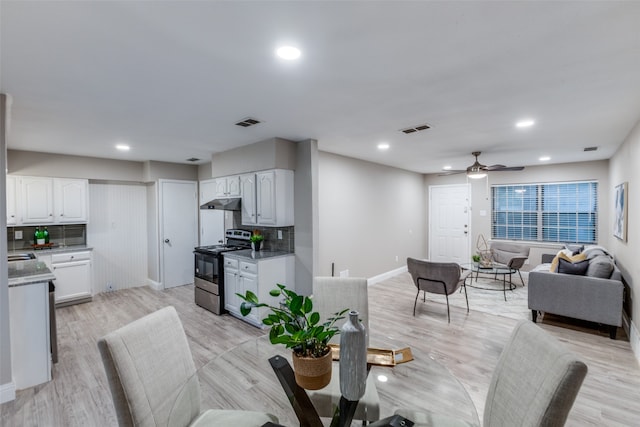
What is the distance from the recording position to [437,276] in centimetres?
404

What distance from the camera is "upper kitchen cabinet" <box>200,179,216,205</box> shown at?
5.92 m

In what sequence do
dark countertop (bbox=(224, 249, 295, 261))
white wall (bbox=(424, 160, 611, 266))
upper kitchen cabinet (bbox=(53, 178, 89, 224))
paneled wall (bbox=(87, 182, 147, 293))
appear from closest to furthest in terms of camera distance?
dark countertop (bbox=(224, 249, 295, 261))
upper kitchen cabinet (bbox=(53, 178, 89, 224))
paneled wall (bbox=(87, 182, 147, 293))
white wall (bbox=(424, 160, 611, 266))

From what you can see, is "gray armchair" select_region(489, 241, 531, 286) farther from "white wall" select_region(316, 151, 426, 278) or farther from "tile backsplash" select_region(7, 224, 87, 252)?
→ "tile backsplash" select_region(7, 224, 87, 252)

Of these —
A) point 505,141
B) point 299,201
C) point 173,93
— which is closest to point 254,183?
point 299,201

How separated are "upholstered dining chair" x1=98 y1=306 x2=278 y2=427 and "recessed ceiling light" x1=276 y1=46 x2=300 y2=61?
1.64 meters

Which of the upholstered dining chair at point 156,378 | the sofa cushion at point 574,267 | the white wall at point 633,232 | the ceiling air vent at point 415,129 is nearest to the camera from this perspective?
the upholstered dining chair at point 156,378

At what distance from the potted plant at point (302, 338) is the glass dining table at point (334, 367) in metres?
0.30

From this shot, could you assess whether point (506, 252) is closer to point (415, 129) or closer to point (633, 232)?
point (633, 232)

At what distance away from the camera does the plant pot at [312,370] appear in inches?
51.0

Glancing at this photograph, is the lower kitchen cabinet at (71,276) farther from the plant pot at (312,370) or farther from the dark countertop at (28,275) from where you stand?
the plant pot at (312,370)

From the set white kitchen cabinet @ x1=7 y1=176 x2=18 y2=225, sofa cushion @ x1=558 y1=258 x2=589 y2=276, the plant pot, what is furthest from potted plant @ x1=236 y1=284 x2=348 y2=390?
white kitchen cabinet @ x1=7 y1=176 x2=18 y2=225

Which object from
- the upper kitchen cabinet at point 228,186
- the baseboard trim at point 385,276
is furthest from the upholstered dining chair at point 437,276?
the upper kitchen cabinet at point 228,186

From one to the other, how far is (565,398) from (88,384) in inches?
135

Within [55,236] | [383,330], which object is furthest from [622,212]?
[55,236]
